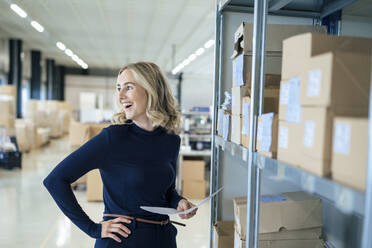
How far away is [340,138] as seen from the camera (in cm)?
79

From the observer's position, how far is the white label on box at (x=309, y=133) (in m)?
0.89

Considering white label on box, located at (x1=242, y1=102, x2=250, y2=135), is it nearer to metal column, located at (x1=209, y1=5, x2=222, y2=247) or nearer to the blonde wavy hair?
the blonde wavy hair

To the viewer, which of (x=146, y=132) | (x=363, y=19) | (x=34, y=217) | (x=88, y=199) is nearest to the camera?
(x=146, y=132)

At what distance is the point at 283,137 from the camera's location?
42.4 inches

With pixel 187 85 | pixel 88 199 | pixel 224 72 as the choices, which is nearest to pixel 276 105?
pixel 224 72

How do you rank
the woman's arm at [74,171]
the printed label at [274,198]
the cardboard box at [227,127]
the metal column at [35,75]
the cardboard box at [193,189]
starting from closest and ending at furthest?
1. the woman's arm at [74,171]
2. the printed label at [274,198]
3. the cardboard box at [227,127]
4. the cardboard box at [193,189]
5. the metal column at [35,75]

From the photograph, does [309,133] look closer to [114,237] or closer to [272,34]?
[272,34]

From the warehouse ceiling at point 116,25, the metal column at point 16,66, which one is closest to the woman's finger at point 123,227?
the warehouse ceiling at point 116,25

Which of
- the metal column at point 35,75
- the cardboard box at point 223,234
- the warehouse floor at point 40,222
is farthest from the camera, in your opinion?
the metal column at point 35,75

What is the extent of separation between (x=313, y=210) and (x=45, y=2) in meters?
7.31

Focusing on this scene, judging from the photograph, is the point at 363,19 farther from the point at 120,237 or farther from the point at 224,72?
the point at 120,237

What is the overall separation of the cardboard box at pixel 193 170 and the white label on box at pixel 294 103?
14.8 ft

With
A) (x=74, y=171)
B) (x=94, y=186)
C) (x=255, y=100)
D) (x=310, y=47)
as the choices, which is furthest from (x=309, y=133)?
(x=94, y=186)

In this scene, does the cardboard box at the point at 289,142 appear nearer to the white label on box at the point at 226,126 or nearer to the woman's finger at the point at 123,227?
the white label on box at the point at 226,126
